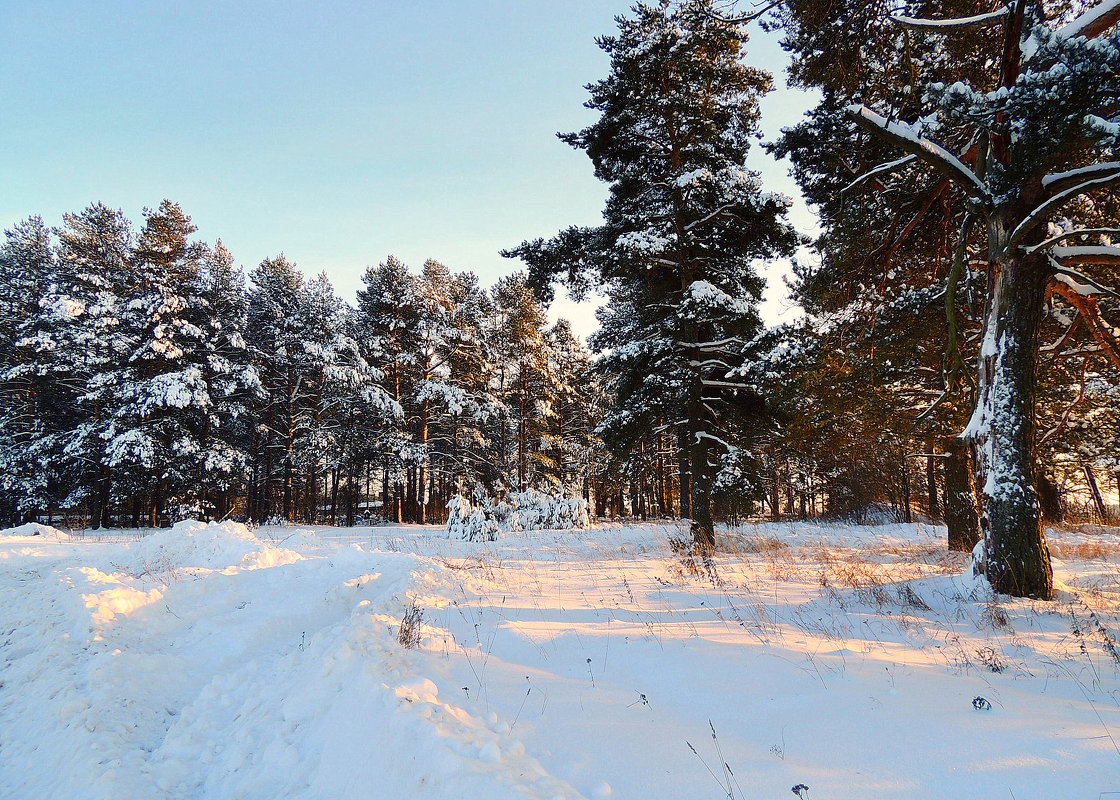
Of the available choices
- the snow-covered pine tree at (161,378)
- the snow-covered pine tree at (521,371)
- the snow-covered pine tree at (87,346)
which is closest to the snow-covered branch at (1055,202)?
the snow-covered pine tree at (521,371)

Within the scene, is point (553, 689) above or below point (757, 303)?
below

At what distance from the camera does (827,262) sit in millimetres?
9875

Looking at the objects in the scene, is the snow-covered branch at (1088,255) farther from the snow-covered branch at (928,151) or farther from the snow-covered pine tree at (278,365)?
the snow-covered pine tree at (278,365)

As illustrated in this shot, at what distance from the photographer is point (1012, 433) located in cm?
637

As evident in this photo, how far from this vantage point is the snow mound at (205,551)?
29.1 ft

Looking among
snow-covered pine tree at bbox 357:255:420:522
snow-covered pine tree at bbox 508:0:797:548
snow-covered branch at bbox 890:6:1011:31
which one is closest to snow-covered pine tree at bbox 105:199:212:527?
snow-covered pine tree at bbox 357:255:420:522

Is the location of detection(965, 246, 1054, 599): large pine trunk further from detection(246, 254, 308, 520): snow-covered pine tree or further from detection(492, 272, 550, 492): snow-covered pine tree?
detection(246, 254, 308, 520): snow-covered pine tree

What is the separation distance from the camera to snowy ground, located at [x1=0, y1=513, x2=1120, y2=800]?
2.58 metres

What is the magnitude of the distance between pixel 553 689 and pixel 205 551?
925cm

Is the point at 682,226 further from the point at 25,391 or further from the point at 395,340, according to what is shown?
the point at 25,391

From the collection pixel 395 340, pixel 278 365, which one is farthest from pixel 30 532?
pixel 395 340

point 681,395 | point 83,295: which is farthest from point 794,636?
point 83,295

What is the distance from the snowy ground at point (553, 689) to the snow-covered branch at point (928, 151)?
544 cm

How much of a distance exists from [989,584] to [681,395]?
20.0 feet
